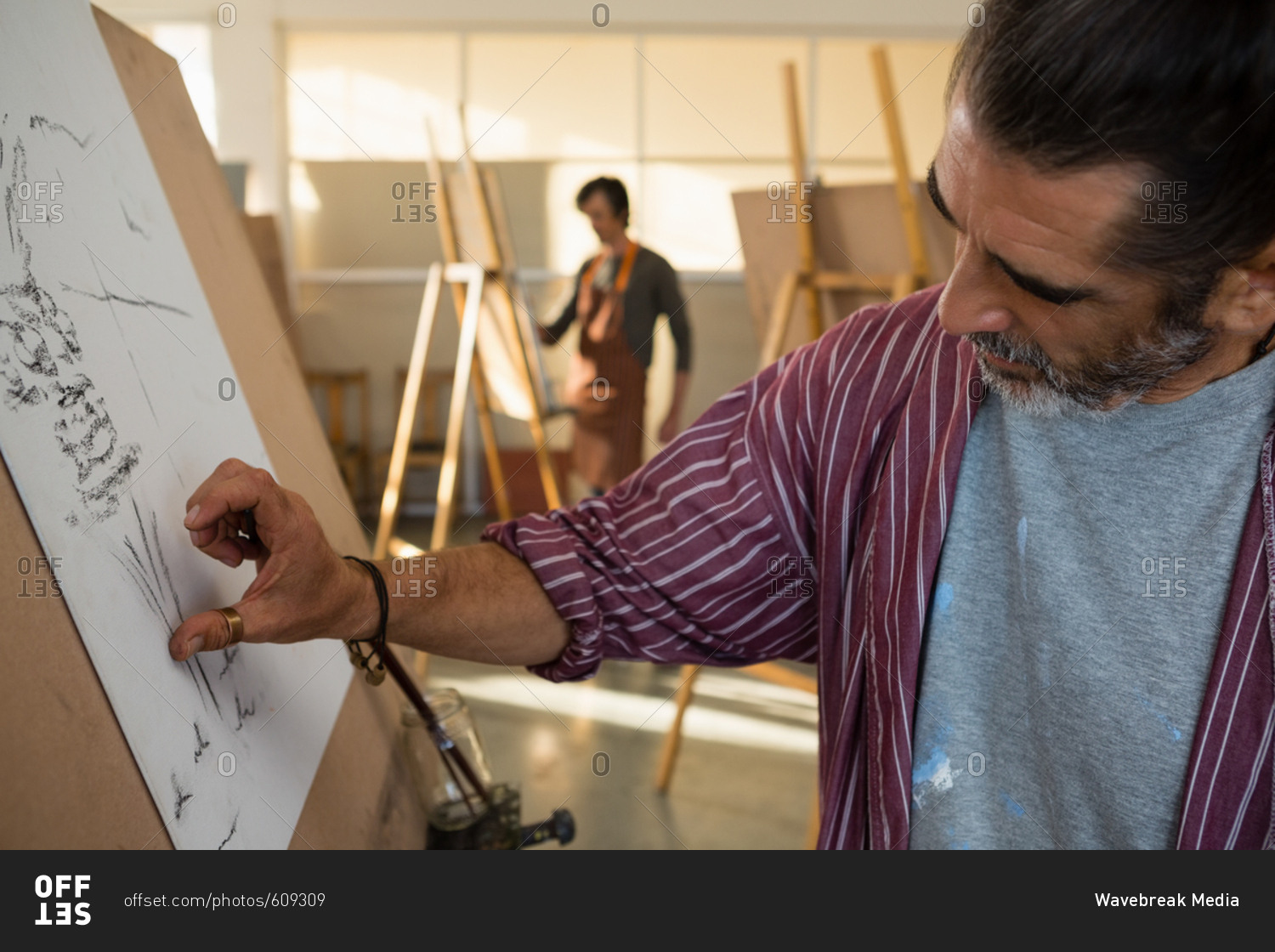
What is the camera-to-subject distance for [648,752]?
115 inches

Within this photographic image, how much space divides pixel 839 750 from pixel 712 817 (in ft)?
5.57

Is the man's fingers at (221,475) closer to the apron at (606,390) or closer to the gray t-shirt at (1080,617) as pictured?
the gray t-shirt at (1080,617)

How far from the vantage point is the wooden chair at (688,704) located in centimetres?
201

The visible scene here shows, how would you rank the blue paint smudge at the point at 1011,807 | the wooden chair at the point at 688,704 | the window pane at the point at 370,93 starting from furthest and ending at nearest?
the window pane at the point at 370,93
the wooden chair at the point at 688,704
the blue paint smudge at the point at 1011,807

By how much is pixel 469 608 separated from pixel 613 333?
2662mm

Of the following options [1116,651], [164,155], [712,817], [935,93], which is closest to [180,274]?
[164,155]

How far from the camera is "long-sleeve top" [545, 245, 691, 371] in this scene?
11.6 ft

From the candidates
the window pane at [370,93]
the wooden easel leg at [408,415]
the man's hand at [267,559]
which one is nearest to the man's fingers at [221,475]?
the man's hand at [267,559]

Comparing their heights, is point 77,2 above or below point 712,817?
above

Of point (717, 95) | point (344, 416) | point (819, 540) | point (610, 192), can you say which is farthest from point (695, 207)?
point (819, 540)

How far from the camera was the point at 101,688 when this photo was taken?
0.55m

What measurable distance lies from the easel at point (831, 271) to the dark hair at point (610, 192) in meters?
0.77
